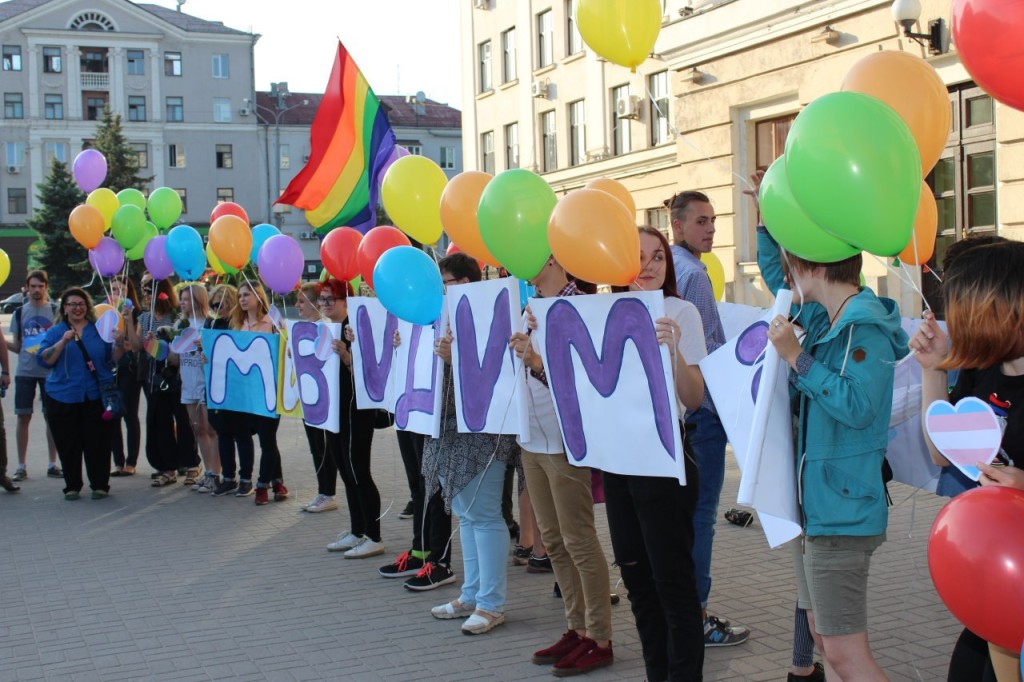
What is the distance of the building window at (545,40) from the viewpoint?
3022 cm

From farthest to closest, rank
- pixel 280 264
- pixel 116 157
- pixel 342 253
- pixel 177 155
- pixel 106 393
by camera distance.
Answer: pixel 177 155
pixel 116 157
pixel 106 393
pixel 280 264
pixel 342 253

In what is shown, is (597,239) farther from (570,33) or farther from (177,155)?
(177,155)

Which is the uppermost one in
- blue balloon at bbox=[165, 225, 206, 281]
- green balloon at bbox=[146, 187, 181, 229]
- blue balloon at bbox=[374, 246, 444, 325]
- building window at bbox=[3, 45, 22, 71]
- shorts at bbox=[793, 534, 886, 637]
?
building window at bbox=[3, 45, 22, 71]

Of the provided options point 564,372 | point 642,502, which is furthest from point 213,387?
point 642,502

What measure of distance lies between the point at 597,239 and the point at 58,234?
150 feet

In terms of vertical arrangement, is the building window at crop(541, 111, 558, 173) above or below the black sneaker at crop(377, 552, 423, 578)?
above

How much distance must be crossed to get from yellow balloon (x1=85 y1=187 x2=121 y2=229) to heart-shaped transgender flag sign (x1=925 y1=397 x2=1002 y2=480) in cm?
948

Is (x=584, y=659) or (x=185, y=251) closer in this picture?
(x=584, y=659)

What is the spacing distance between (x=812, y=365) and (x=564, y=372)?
1.66 metres

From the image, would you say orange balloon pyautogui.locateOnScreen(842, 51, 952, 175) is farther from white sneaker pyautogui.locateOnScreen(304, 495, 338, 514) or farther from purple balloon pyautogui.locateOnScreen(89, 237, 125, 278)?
purple balloon pyautogui.locateOnScreen(89, 237, 125, 278)

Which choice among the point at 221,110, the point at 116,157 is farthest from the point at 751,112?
the point at 221,110

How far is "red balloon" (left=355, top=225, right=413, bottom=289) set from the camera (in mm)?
6949

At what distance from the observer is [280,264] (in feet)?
27.3

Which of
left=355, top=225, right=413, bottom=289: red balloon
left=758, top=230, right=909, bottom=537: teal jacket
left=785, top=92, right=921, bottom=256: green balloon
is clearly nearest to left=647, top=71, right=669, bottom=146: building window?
left=355, top=225, right=413, bottom=289: red balloon
